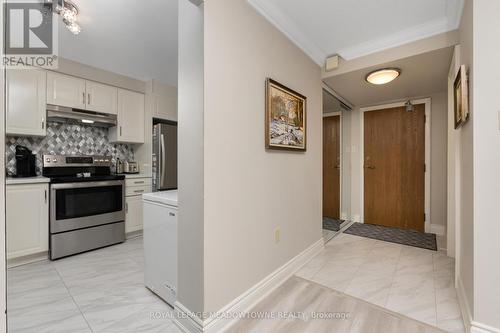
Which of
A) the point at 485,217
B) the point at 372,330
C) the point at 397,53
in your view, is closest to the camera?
the point at 485,217

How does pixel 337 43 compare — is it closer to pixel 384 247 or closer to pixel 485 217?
pixel 485 217

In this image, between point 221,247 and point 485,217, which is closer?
point 485,217

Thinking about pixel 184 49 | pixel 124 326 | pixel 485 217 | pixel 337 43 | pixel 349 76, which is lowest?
pixel 124 326

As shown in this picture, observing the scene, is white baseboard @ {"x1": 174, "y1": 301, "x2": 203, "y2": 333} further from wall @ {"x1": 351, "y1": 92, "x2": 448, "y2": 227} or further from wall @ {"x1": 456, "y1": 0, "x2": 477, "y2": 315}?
wall @ {"x1": 351, "y1": 92, "x2": 448, "y2": 227}

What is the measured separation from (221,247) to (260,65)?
137 centimetres

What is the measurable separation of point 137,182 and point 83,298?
5.78 ft

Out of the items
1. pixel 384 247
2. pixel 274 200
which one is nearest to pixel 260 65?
pixel 274 200

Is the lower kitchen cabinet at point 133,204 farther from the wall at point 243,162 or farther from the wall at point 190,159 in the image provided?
the wall at point 243,162

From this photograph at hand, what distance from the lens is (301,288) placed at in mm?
1924

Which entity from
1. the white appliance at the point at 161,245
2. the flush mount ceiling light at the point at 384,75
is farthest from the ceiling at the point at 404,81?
the white appliance at the point at 161,245

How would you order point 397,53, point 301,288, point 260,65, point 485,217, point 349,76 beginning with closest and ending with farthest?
1. point 485,217
2. point 260,65
3. point 301,288
4. point 397,53
5. point 349,76

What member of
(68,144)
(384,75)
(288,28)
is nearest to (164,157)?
(68,144)

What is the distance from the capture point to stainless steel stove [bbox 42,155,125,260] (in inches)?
101

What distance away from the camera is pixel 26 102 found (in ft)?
8.39
